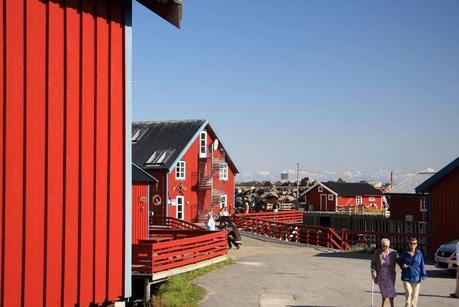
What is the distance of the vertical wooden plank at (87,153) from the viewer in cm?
958

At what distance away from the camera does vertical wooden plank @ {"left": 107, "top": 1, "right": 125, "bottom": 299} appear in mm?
10141

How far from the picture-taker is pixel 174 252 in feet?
63.4

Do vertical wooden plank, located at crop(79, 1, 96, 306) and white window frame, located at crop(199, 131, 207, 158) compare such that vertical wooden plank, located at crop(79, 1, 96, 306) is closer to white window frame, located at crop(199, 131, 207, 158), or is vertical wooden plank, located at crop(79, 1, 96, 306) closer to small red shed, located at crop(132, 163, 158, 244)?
small red shed, located at crop(132, 163, 158, 244)

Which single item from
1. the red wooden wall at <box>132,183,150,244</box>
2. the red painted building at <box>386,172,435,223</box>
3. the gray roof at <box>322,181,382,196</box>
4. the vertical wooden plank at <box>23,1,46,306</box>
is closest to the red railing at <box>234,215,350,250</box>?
the red wooden wall at <box>132,183,150,244</box>

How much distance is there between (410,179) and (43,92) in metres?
47.3

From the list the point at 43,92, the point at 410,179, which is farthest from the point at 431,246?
the point at 410,179

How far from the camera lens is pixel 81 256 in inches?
379

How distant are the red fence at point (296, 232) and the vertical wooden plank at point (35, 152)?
72.9ft

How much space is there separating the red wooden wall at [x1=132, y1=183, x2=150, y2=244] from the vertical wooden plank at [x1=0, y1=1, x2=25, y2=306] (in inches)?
756

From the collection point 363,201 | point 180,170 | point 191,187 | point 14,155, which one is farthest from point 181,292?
point 363,201

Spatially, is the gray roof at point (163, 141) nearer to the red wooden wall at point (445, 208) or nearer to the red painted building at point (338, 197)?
the red wooden wall at point (445, 208)

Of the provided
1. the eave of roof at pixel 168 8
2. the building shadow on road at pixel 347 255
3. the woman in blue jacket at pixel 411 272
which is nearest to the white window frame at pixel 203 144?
the building shadow on road at pixel 347 255

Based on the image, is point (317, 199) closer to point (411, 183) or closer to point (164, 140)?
point (411, 183)

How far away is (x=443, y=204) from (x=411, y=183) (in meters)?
26.8
